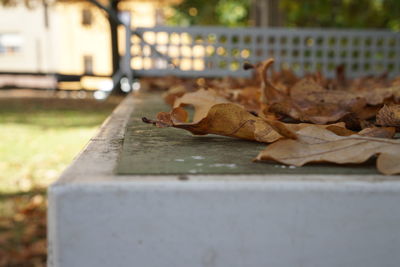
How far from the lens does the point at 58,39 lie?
2198 centimetres

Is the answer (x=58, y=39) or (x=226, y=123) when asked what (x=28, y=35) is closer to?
(x=58, y=39)

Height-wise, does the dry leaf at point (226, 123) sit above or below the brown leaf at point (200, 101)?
below

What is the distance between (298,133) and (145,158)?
213mm

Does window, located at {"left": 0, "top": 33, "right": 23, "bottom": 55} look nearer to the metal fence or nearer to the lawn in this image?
the lawn

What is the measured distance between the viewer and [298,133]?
0.68 metres

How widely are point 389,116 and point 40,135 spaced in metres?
6.16

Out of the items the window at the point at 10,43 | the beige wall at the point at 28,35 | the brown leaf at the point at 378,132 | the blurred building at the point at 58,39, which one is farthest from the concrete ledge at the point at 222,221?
the window at the point at 10,43

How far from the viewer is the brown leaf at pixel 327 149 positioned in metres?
0.63

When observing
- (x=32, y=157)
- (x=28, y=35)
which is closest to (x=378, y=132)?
(x=32, y=157)

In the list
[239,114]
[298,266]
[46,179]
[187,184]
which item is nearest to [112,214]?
[187,184]

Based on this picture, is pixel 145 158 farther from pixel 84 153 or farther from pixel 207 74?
pixel 207 74

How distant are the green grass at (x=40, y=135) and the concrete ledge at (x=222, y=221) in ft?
11.1

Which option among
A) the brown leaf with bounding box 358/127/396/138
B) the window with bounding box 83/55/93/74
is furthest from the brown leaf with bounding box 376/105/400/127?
the window with bounding box 83/55/93/74

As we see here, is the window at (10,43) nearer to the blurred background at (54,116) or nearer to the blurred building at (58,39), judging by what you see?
the blurred building at (58,39)
